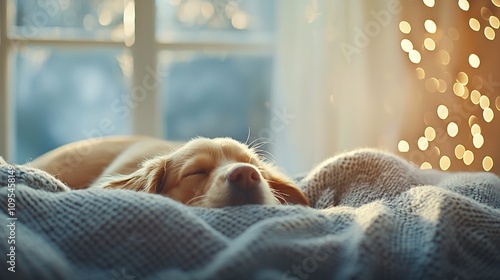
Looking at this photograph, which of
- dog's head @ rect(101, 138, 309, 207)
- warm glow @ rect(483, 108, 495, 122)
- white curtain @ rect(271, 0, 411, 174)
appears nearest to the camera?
dog's head @ rect(101, 138, 309, 207)

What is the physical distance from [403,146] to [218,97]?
3.66 feet

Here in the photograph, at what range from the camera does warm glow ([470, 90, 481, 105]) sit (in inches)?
79.7

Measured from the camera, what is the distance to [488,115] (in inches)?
79.0

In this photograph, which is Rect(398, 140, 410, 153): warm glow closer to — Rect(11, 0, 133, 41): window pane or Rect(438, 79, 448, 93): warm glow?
Rect(438, 79, 448, 93): warm glow

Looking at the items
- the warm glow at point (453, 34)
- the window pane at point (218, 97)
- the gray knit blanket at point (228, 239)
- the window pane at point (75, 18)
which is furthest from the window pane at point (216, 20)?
the gray knit blanket at point (228, 239)

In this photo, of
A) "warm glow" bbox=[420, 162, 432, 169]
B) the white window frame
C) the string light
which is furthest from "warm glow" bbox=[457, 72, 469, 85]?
the white window frame

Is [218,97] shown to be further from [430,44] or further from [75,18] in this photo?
[430,44]

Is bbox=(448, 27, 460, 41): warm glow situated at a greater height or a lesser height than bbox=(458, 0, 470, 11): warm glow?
lesser

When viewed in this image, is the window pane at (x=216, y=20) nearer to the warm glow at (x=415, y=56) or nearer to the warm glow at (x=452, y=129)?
the warm glow at (x=415, y=56)

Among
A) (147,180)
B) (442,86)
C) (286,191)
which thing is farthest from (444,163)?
(147,180)

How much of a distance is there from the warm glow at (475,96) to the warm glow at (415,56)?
278 millimetres

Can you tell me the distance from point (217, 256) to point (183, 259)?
6 cm

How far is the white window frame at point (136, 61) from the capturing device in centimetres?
271

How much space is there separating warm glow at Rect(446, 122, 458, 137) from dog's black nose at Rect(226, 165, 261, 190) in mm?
988
